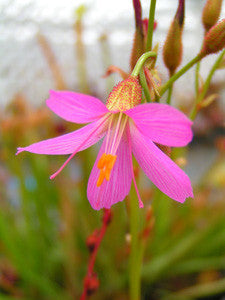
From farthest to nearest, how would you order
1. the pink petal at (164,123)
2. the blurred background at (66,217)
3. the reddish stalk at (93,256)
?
the blurred background at (66,217) < the reddish stalk at (93,256) < the pink petal at (164,123)

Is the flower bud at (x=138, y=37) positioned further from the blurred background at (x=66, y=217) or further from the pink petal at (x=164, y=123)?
the blurred background at (x=66, y=217)

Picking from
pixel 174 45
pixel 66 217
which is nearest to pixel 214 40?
pixel 174 45

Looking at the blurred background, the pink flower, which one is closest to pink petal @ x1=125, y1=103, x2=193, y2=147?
the pink flower

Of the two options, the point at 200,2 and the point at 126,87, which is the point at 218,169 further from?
the point at 126,87

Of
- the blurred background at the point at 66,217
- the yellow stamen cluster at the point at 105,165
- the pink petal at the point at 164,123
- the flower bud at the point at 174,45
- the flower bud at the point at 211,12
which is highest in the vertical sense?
the flower bud at the point at 211,12

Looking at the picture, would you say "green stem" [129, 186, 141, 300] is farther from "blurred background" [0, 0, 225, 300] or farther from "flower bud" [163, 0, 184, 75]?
"blurred background" [0, 0, 225, 300]

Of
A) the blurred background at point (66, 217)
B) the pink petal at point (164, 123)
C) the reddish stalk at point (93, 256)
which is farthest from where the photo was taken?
the blurred background at point (66, 217)

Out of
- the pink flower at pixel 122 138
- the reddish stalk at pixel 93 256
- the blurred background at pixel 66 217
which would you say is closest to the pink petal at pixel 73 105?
the pink flower at pixel 122 138

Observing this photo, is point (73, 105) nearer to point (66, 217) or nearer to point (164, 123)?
point (164, 123)
